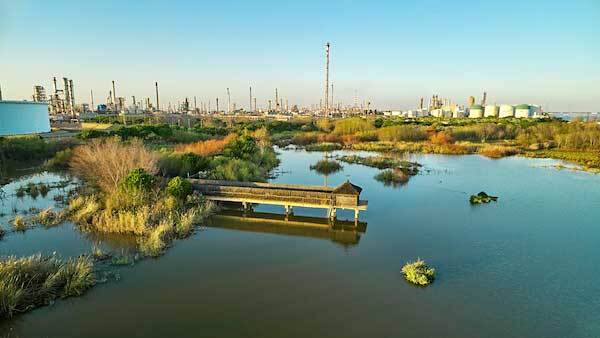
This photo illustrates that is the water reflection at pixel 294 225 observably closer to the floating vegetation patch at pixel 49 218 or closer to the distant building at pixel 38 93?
the floating vegetation patch at pixel 49 218

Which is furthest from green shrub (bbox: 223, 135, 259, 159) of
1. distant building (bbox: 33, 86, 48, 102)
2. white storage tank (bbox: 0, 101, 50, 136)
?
distant building (bbox: 33, 86, 48, 102)

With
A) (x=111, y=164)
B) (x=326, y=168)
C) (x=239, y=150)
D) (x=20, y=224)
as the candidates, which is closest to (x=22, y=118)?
(x=239, y=150)

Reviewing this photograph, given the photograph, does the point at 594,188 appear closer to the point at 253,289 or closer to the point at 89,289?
the point at 253,289

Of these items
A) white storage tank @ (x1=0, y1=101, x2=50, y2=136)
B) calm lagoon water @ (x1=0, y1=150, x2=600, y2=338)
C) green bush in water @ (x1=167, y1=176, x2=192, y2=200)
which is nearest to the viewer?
calm lagoon water @ (x1=0, y1=150, x2=600, y2=338)

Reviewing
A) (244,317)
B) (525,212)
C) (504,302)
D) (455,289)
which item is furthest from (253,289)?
(525,212)

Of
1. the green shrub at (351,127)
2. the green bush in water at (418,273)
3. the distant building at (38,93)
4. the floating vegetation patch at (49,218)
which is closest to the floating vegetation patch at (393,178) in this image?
the green bush in water at (418,273)

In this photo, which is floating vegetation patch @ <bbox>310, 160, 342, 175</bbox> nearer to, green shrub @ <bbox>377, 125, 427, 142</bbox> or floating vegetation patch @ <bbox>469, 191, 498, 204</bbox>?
floating vegetation patch @ <bbox>469, 191, 498, 204</bbox>
